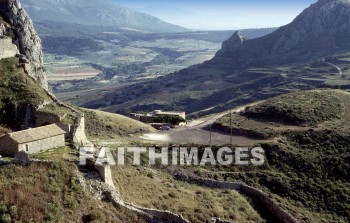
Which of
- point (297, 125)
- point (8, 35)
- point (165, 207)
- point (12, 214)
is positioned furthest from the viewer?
point (297, 125)

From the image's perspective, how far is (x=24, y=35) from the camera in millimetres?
59344

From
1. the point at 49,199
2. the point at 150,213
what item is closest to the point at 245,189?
the point at 150,213

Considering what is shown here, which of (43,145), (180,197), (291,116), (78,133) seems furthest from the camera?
(291,116)

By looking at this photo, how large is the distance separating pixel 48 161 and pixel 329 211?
2754 centimetres

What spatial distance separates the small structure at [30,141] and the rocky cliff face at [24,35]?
1959 centimetres

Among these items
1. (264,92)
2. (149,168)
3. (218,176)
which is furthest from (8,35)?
(264,92)

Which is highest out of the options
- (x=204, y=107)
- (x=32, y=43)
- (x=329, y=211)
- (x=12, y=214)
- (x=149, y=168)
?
(x=32, y=43)

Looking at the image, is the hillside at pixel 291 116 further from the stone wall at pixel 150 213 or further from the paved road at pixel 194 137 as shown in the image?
the stone wall at pixel 150 213

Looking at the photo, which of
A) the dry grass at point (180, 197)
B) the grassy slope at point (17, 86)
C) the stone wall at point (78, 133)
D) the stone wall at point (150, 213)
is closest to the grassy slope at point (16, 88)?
the grassy slope at point (17, 86)

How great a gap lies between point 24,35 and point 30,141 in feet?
86.7

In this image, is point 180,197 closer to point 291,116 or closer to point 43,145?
point 43,145

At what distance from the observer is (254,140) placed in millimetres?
62125

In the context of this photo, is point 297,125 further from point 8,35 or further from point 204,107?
point 204,107

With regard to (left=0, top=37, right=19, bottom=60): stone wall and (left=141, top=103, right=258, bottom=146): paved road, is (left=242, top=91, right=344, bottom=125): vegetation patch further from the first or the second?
(left=0, top=37, right=19, bottom=60): stone wall
